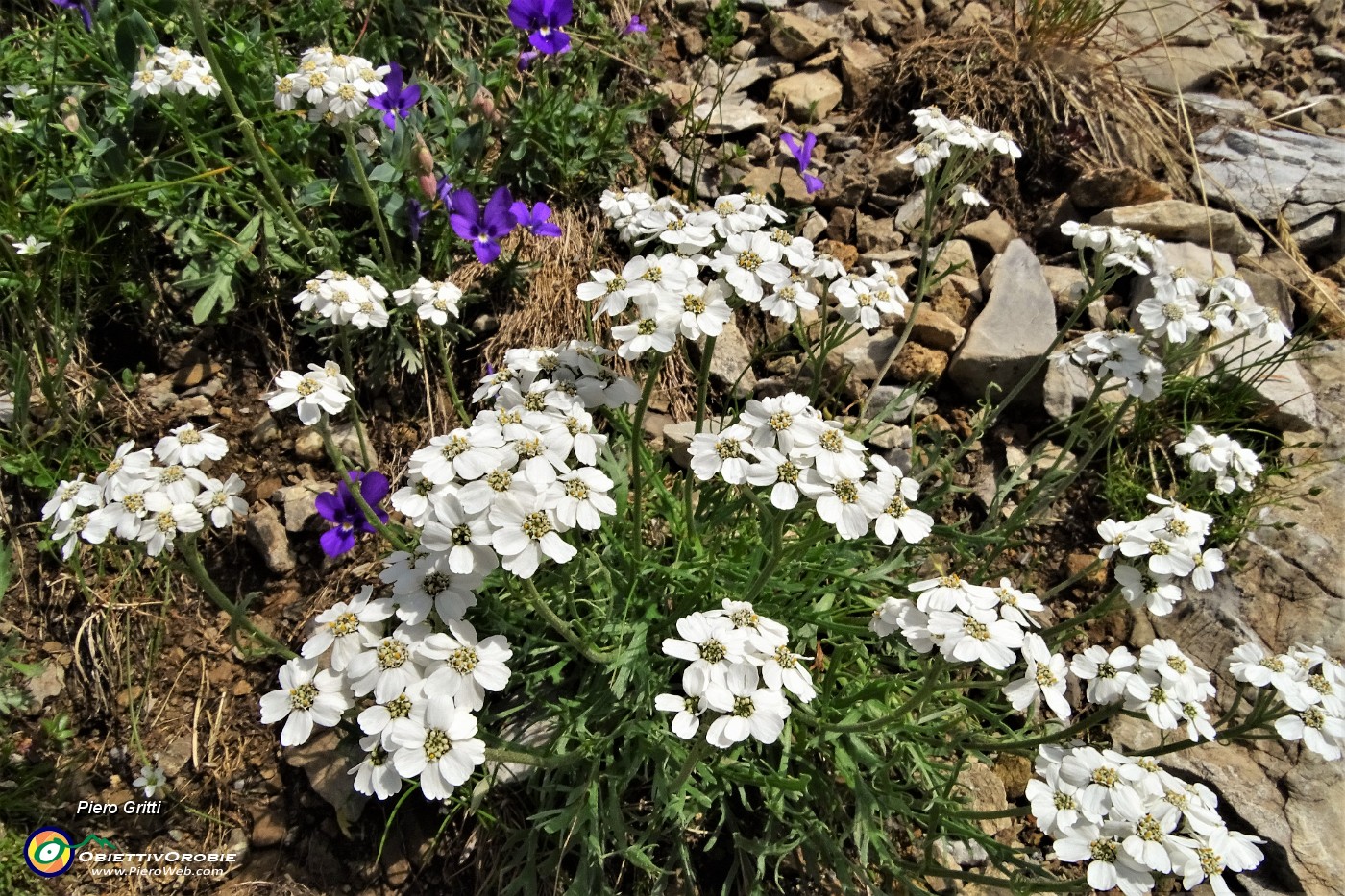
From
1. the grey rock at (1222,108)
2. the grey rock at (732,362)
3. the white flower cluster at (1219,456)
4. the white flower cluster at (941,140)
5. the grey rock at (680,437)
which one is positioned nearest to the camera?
the white flower cluster at (1219,456)

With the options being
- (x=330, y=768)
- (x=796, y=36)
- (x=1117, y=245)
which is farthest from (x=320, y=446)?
(x=796, y=36)

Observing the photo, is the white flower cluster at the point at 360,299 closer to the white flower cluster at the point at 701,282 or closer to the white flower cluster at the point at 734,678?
the white flower cluster at the point at 701,282

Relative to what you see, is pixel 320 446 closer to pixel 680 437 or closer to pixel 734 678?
pixel 680 437

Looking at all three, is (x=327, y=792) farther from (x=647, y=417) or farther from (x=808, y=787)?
(x=647, y=417)

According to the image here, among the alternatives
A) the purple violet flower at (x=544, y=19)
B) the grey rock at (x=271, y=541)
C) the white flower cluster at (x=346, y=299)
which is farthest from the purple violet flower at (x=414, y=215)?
the grey rock at (x=271, y=541)

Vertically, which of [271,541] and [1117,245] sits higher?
[1117,245]

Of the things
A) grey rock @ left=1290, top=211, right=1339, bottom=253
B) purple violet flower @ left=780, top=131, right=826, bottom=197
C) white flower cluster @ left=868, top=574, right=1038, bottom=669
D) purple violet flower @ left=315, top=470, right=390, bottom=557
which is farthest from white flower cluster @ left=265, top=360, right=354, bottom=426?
grey rock @ left=1290, top=211, right=1339, bottom=253

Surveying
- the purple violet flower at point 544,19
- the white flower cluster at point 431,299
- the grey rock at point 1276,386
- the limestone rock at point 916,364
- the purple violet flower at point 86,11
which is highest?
the purple violet flower at point 86,11
